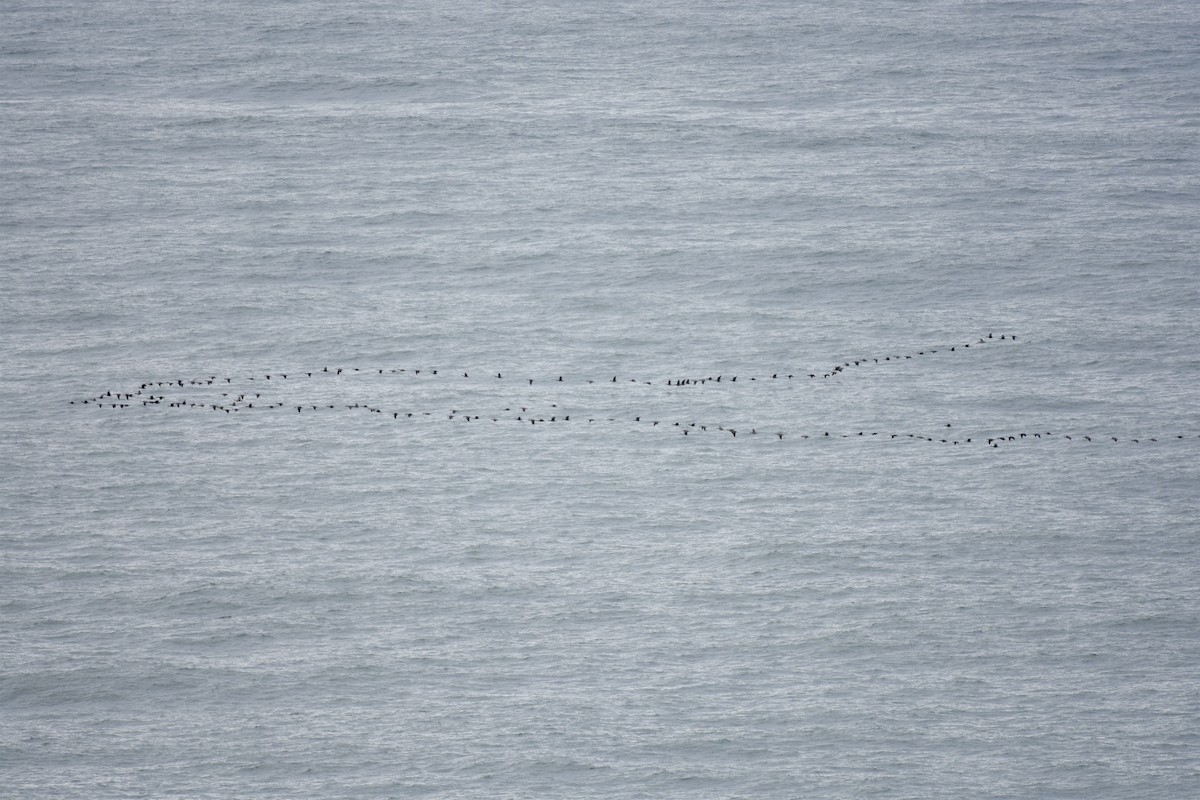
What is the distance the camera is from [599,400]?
107 metres

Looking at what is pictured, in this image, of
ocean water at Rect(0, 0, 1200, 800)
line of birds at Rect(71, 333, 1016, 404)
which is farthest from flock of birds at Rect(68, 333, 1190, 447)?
ocean water at Rect(0, 0, 1200, 800)

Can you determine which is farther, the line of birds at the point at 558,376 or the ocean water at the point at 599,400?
the line of birds at the point at 558,376

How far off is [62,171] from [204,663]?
75.8 meters

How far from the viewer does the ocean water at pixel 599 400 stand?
242 ft

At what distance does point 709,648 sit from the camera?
79188 mm

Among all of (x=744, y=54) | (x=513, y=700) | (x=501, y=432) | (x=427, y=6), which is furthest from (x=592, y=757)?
(x=427, y=6)

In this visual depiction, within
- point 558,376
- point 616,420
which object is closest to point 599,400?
point 616,420

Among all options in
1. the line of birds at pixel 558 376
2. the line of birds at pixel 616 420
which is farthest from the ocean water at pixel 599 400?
the line of birds at pixel 558 376

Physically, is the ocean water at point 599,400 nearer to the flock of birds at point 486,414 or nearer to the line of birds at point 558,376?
the flock of birds at point 486,414

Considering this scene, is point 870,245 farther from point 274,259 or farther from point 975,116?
point 274,259

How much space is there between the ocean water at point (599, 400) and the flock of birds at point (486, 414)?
41cm

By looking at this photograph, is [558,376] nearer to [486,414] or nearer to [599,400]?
[599,400]

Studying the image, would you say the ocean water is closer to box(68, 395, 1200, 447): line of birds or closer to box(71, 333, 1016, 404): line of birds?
box(68, 395, 1200, 447): line of birds

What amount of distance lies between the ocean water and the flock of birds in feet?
1.33
